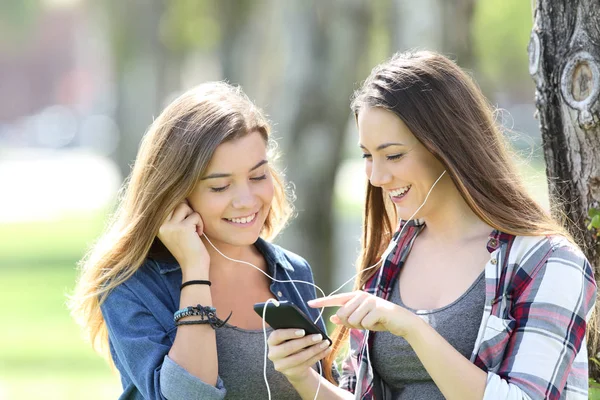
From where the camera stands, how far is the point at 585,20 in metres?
3.63

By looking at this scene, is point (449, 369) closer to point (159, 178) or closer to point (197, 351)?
point (197, 351)

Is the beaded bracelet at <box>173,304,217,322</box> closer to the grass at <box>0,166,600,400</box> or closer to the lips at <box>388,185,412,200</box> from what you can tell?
the lips at <box>388,185,412,200</box>

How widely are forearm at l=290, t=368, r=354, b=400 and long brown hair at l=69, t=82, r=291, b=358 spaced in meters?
0.75

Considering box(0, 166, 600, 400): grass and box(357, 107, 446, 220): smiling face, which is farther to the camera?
box(0, 166, 600, 400): grass

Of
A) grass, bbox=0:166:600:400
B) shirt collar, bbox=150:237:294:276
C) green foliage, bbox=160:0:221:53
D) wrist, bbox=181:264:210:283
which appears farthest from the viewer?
green foliage, bbox=160:0:221:53

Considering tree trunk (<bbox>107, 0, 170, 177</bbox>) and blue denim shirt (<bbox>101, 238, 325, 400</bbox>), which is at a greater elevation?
tree trunk (<bbox>107, 0, 170, 177</bbox>)

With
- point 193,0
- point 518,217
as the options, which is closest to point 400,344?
point 518,217

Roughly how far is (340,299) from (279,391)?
629mm

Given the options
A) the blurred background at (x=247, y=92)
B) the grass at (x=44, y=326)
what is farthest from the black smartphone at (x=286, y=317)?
the grass at (x=44, y=326)

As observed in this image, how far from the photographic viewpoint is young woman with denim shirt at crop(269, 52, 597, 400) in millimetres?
3066

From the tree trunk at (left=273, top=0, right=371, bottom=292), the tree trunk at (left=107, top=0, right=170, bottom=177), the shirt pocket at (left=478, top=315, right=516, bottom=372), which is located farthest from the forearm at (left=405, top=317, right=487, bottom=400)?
the tree trunk at (left=107, top=0, right=170, bottom=177)

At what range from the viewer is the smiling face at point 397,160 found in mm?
3365

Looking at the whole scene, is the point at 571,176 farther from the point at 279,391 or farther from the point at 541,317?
the point at 279,391

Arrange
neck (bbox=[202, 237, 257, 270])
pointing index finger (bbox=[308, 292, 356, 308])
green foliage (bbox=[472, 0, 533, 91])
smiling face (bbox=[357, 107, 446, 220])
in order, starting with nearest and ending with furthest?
pointing index finger (bbox=[308, 292, 356, 308]) < smiling face (bbox=[357, 107, 446, 220]) < neck (bbox=[202, 237, 257, 270]) < green foliage (bbox=[472, 0, 533, 91])
